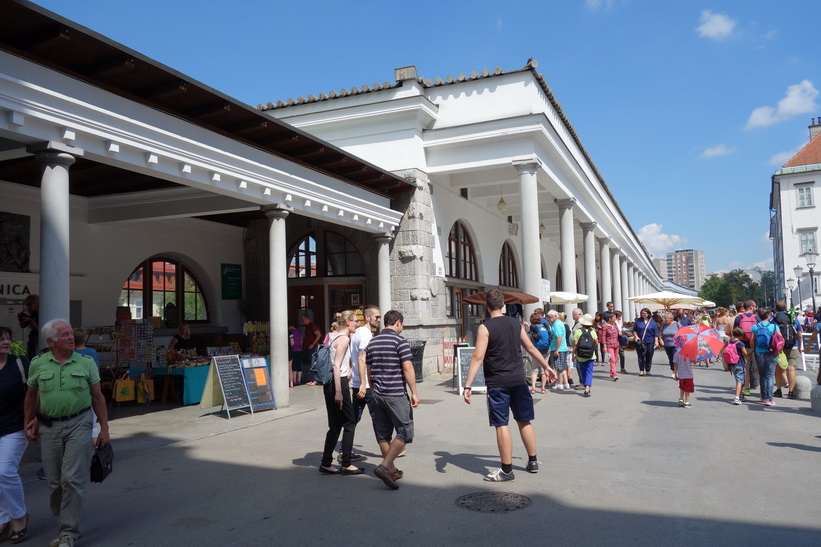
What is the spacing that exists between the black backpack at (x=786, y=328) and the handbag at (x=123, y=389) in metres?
11.4

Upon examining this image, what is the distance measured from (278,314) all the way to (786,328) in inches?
348

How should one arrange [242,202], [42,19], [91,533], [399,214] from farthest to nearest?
[399,214] → [242,202] → [42,19] → [91,533]

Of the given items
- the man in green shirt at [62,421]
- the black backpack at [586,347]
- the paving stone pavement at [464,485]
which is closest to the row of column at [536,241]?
the black backpack at [586,347]

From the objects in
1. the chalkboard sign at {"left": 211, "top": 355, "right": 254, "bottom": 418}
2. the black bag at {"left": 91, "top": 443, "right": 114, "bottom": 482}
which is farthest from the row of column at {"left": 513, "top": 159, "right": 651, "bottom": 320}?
the black bag at {"left": 91, "top": 443, "right": 114, "bottom": 482}

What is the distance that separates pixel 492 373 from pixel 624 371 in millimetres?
11935

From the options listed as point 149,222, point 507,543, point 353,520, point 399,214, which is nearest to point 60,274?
point 353,520

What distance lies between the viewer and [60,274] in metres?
7.04

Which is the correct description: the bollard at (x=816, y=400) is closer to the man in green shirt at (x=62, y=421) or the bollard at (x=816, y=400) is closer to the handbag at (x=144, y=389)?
the man in green shirt at (x=62, y=421)

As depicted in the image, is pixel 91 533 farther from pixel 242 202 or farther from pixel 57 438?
pixel 242 202

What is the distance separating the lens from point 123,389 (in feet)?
36.9

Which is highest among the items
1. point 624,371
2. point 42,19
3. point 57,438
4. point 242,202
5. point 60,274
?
point 42,19

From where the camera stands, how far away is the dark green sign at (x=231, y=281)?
16500mm

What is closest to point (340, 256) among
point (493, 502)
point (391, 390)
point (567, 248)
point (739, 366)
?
point (567, 248)

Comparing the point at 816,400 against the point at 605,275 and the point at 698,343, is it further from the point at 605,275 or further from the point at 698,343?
the point at 605,275
